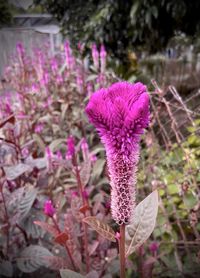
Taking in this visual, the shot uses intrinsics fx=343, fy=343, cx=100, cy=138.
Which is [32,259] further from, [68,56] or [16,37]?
[16,37]

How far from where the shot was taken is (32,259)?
110cm

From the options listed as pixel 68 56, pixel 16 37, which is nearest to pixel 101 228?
pixel 68 56

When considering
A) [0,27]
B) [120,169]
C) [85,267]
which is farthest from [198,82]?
[0,27]

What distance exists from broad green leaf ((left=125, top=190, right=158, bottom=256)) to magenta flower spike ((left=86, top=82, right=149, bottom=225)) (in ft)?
0.46

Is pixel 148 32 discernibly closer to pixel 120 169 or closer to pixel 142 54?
pixel 142 54

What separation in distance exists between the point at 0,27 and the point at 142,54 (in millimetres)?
6574

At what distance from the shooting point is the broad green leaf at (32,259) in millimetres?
1081

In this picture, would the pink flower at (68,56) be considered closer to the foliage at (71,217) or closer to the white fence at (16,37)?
the foliage at (71,217)

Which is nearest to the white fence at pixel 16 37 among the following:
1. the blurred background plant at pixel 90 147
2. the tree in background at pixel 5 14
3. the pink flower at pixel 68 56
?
the tree in background at pixel 5 14

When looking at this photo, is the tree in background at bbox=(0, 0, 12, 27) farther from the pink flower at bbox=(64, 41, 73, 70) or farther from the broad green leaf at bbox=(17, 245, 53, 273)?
the broad green leaf at bbox=(17, 245, 53, 273)

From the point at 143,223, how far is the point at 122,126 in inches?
11.5

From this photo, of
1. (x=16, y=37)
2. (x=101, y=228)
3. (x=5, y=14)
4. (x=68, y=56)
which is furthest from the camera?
(x=16, y=37)

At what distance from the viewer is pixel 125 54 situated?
214 inches

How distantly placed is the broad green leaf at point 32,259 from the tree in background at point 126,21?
3436 millimetres
